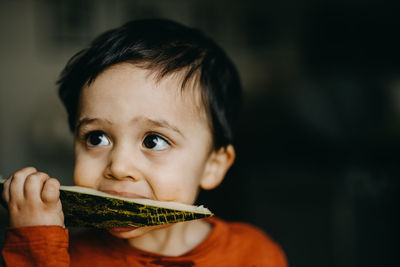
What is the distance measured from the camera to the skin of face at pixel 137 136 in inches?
34.3

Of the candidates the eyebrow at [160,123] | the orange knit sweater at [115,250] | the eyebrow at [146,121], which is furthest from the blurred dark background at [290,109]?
the eyebrow at [160,123]

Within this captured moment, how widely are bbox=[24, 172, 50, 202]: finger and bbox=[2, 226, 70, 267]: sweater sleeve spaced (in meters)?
0.06

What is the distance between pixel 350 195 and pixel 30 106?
3486mm

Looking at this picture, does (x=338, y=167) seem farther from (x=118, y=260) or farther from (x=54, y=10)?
(x=54, y=10)

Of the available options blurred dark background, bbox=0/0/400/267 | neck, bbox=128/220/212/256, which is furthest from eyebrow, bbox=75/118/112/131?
blurred dark background, bbox=0/0/400/267

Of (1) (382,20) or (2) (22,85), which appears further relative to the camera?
(2) (22,85)

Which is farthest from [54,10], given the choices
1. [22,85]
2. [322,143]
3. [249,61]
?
[322,143]

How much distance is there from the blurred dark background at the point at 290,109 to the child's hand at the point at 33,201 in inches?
40.7

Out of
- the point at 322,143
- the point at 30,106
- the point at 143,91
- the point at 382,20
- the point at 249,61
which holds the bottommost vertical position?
the point at 30,106

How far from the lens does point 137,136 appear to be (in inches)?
35.0

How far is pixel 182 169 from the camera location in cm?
96

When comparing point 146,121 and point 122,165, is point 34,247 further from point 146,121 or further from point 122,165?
point 146,121

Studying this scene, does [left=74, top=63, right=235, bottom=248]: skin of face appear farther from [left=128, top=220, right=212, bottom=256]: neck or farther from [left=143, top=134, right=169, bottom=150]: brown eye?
[left=128, top=220, right=212, bottom=256]: neck

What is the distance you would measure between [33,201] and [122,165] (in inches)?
7.9
